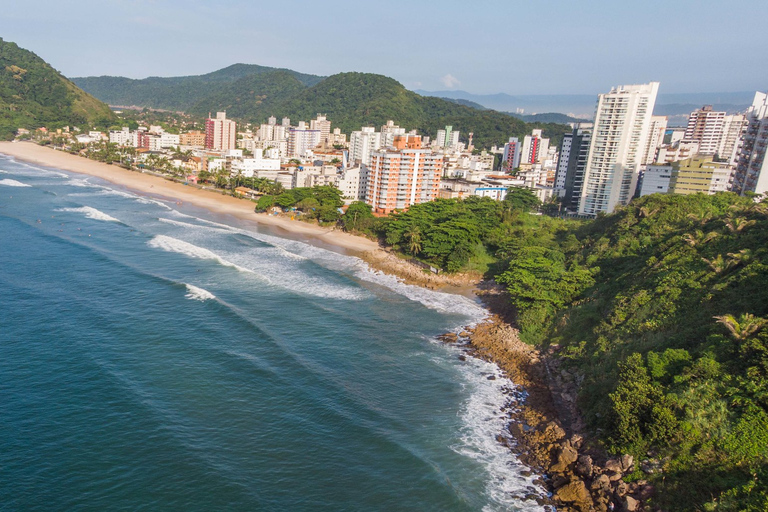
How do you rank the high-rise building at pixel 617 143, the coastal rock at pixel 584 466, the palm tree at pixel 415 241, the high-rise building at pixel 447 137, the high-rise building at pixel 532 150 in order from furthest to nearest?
the high-rise building at pixel 447 137 → the high-rise building at pixel 532 150 → the high-rise building at pixel 617 143 → the palm tree at pixel 415 241 → the coastal rock at pixel 584 466

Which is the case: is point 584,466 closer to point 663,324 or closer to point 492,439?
point 492,439

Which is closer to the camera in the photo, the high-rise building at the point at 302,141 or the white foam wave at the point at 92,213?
the white foam wave at the point at 92,213

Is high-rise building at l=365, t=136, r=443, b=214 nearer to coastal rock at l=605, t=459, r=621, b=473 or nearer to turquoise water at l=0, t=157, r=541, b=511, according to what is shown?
turquoise water at l=0, t=157, r=541, b=511

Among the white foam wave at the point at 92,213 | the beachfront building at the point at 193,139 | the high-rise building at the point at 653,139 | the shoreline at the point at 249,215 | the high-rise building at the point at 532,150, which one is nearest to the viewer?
the shoreline at the point at 249,215

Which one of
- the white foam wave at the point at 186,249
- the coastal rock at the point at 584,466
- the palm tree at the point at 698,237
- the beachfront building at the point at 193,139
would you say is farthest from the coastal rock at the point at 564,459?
the beachfront building at the point at 193,139

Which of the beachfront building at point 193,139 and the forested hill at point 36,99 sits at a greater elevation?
the forested hill at point 36,99

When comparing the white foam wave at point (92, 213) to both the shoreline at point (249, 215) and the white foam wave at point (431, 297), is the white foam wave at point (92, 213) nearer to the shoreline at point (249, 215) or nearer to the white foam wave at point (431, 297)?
the shoreline at point (249, 215)

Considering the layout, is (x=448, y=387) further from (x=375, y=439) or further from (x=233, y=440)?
(x=233, y=440)

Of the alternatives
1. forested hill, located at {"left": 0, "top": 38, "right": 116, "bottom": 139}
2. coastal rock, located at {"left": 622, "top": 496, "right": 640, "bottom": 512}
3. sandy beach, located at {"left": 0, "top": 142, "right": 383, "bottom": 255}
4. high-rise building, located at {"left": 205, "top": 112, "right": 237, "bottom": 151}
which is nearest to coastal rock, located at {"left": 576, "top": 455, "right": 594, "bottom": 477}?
coastal rock, located at {"left": 622, "top": 496, "right": 640, "bottom": 512}
